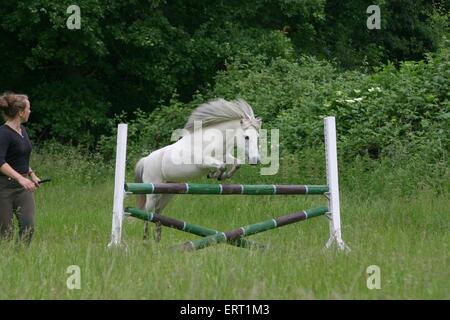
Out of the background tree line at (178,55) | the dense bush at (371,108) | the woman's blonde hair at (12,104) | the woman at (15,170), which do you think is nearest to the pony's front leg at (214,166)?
the woman at (15,170)

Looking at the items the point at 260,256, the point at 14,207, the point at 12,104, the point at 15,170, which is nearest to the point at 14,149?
the point at 15,170

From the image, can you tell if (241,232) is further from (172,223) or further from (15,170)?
(15,170)

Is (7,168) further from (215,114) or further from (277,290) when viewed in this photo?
(277,290)

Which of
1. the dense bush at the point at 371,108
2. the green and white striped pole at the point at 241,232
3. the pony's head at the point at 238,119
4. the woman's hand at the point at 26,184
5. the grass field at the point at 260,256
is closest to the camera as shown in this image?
the grass field at the point at 260,256

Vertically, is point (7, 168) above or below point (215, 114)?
below

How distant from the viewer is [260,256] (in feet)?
22.2

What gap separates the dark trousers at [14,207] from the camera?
795cm

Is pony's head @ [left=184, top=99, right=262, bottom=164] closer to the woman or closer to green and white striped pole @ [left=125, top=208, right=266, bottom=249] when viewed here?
green and white striped pole @ [left=125, top=208, right=266, bottom=249]

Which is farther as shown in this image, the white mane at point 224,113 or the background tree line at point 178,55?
the background tree line at point 178,55

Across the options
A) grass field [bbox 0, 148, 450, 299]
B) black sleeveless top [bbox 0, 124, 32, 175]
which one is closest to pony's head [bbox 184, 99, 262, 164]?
grass field [bbox 0, 148, 450, 299]

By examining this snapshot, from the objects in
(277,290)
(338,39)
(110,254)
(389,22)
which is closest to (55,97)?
(338,39)

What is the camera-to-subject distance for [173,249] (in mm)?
7340

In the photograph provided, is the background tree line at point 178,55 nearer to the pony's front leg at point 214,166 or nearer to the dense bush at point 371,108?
the dense bush at point 371,108

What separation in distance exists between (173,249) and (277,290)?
79.7 inches
